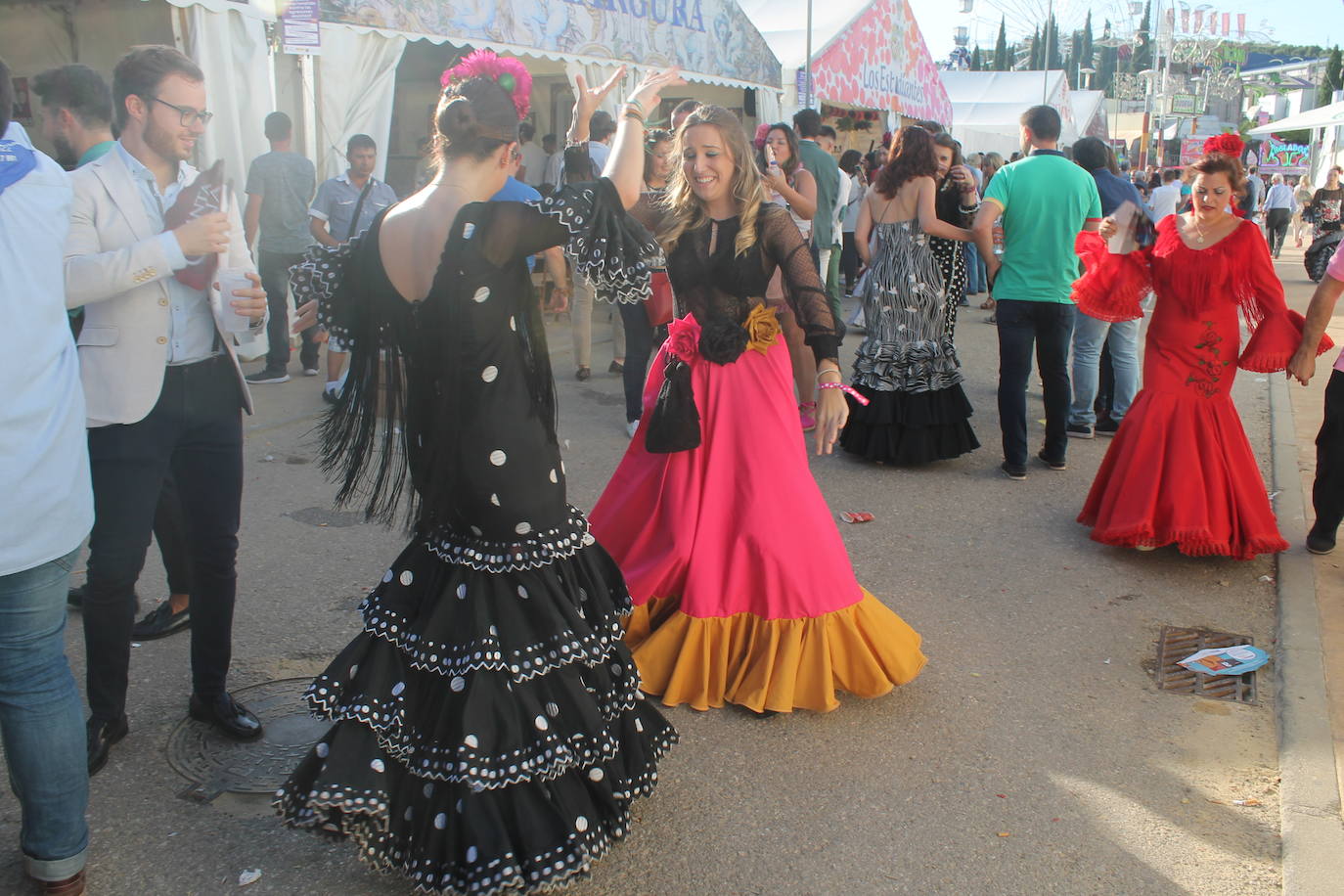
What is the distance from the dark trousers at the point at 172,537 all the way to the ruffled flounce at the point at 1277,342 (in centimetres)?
460

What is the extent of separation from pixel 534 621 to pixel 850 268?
13.0 m

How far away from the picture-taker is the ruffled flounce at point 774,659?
347 cm

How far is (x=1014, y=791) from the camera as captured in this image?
313 cm

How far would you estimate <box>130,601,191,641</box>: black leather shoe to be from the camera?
13.0ft

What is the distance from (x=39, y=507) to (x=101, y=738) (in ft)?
3.86

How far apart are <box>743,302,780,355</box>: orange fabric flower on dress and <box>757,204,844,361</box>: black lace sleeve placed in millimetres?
100

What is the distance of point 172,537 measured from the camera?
4.01m

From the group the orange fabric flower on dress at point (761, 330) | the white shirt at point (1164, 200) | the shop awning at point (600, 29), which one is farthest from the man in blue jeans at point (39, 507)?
the white shirt at point (1164, 200)

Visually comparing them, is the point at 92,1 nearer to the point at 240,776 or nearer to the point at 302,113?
the point at 302,113

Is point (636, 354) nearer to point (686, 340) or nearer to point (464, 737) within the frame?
point (686, 340)

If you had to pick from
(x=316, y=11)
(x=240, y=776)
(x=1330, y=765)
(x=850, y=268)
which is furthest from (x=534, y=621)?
(x=850, y=268)

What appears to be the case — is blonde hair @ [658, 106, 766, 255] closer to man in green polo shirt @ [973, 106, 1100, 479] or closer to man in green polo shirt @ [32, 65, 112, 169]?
man in green polo shirt @ [32, 65, 112, 169]

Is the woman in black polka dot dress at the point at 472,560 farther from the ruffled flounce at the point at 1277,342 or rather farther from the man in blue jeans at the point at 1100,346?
the man in blue jeans at the point at 1100,346

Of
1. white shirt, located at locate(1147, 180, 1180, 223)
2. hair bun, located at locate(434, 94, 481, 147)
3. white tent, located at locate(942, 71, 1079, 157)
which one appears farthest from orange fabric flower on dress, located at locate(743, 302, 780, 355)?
white tent, located at locate(942, 71, 1079, 157)
